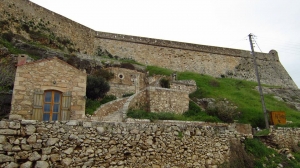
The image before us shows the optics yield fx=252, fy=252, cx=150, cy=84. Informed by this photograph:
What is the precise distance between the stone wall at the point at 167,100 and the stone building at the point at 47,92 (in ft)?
17.1

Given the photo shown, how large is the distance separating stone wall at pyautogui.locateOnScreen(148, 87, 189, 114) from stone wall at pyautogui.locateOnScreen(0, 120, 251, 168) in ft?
25.8

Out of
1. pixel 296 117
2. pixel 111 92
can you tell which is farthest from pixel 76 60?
pixel 296 117

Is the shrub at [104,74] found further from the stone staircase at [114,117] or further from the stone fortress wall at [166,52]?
the stone fortress wall at [166,52]

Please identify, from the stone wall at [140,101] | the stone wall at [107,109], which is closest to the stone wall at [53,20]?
the stone wall at [107,109]

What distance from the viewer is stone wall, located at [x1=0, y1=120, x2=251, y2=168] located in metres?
6.59

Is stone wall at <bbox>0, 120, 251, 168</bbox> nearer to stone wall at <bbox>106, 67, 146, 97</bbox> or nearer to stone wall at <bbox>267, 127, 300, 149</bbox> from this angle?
stone wall at <bbox>267, 127, 300, 149</bbox>

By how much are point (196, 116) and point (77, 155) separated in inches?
484

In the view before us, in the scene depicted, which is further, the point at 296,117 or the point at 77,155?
the point at 296,117

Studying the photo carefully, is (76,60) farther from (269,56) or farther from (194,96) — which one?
(269,56)

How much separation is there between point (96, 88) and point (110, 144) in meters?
12.3

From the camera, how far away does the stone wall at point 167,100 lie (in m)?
17.8

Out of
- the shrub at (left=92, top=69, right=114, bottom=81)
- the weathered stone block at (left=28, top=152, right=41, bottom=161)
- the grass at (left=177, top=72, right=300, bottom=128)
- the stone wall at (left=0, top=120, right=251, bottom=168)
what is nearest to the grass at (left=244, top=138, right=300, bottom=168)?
the stone wall at (left=0, top=120, right=251, bottom=168)

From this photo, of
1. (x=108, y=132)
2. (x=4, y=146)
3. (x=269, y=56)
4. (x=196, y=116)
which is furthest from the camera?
(x=269, y=56)

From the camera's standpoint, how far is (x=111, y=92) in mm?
22609
